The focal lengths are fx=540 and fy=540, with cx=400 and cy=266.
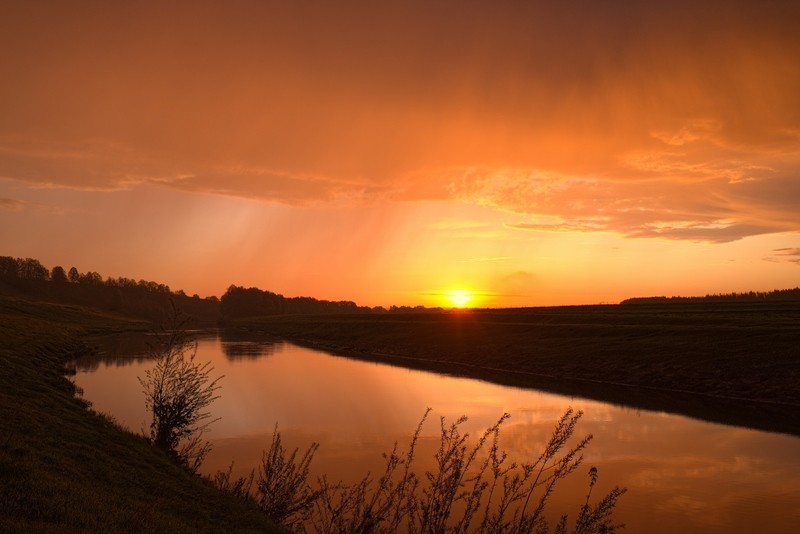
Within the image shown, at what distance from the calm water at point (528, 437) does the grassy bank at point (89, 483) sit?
4036 mm

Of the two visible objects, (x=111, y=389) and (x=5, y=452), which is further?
(x=111, y=389)

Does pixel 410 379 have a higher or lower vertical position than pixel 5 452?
lower

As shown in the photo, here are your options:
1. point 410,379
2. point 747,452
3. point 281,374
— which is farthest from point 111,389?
point 747,452

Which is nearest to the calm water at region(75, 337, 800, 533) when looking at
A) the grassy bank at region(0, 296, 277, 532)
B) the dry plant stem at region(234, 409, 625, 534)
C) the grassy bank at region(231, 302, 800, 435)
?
the dry plant stem at region(234, 409, 625, 534)

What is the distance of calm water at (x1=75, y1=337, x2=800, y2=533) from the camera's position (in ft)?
52.7

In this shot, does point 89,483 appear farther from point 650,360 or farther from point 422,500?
point 650,360

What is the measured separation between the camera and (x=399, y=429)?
2553 centimetres

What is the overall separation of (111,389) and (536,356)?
36190mm

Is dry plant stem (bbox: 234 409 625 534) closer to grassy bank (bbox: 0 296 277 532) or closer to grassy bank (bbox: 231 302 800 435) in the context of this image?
grassy bank (bbox: 0 296 277 532)

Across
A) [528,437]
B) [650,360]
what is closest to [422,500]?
[528,437]

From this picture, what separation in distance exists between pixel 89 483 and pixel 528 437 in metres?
18.2

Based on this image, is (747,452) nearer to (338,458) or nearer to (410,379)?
(338,458)

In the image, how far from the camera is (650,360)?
1690 inches

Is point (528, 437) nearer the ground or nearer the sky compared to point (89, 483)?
nearer the ground
